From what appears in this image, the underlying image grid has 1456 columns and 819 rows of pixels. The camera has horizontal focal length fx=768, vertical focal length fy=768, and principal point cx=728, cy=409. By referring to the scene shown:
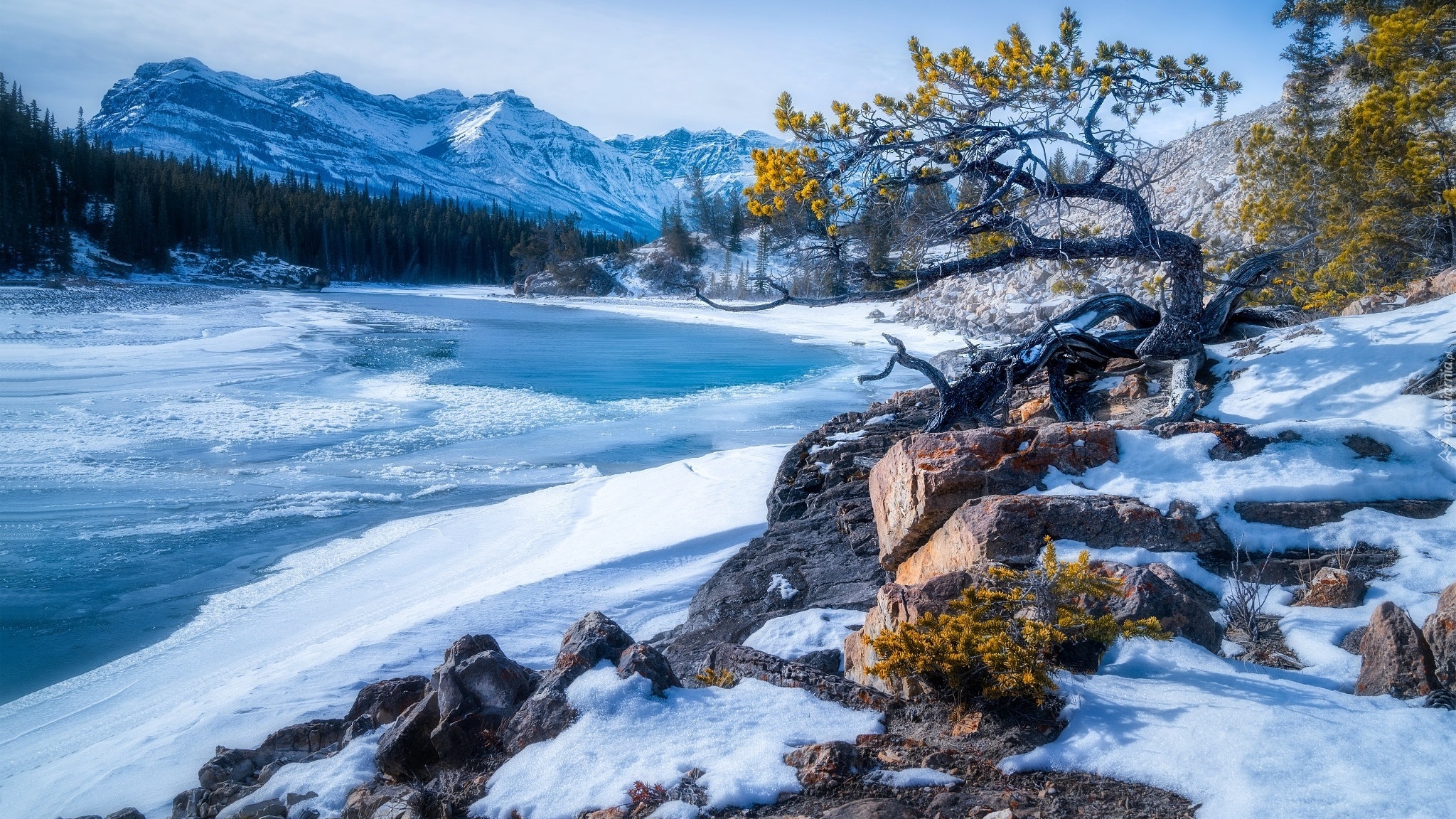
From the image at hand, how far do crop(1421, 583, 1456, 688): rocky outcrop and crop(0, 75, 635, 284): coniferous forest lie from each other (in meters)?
81.5

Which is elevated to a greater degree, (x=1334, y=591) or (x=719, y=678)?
(x=1334, y=591)

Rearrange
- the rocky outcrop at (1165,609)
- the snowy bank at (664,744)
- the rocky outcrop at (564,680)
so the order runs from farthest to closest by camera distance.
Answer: the rocky outcrop at (1165,609) < the rocky outcrop at (564,680) < the snowy bank at (664,744)

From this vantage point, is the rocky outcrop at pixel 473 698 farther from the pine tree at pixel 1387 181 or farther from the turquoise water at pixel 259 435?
the pine tree at pixel 1387 181

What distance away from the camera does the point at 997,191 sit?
24.5 ft

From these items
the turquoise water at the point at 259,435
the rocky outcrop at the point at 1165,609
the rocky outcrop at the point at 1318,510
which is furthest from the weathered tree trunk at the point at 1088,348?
the turquoise water at the point at 259,435

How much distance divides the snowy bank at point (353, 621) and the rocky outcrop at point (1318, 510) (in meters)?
4.01

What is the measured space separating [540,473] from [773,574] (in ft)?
20.3

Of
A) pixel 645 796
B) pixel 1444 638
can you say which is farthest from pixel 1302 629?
pixel 645 796

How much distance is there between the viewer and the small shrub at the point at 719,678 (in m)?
3.58

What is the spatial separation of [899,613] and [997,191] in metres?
5.30

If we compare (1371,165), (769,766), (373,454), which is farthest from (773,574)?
(1371,165)

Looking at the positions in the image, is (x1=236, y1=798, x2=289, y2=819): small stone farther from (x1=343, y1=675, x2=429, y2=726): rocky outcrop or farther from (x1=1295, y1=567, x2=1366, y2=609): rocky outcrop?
(x1=1295, y1=567, x2=1366, y2=609): rocky outcrop

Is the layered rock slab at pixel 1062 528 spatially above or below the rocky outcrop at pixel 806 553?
above

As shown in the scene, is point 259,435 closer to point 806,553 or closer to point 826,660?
point 806,553
